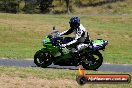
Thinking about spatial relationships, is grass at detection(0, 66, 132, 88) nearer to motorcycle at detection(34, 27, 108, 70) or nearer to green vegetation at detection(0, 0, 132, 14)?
motorcycle at detection(34, 27, 108, 70)

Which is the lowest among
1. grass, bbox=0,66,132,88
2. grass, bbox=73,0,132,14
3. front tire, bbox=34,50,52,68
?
grass, bbox=73,0,132,14

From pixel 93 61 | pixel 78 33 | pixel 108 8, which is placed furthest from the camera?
pixel 108 8

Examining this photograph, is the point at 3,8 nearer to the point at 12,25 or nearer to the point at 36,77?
the point at 12,25

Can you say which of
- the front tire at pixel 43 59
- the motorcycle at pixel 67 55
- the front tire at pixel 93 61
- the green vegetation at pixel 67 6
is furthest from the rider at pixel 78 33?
the green vegetation at pixel 67 6

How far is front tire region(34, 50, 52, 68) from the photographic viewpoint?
51.8ft

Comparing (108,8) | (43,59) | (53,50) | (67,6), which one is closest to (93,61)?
(53,50)

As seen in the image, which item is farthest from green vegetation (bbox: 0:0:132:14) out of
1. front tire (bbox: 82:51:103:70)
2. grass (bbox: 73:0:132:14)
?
front tire (bbox: 82:51:103:70)

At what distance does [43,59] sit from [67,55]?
0.93m

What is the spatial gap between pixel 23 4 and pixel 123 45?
4716 cm

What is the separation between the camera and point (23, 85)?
36.0 feet

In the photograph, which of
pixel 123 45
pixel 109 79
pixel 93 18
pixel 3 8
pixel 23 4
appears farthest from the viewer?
pixel 23 4

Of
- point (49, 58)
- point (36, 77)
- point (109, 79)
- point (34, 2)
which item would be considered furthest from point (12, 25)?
point (34, 2)

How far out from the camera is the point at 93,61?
15.6 meters

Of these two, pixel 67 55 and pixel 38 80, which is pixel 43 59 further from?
pixel 38 80
